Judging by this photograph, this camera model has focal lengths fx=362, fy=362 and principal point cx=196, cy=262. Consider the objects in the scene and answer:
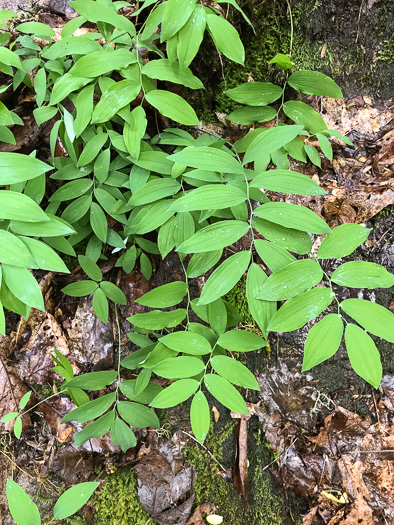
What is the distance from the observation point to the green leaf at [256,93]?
1697 millimetres

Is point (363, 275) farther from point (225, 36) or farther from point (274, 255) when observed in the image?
point (225, 36)

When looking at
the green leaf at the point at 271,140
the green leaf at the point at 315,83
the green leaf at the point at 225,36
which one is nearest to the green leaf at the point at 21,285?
the green leaf at the point at 271,140

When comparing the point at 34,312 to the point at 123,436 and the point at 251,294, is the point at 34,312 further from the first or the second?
the point at 251,294

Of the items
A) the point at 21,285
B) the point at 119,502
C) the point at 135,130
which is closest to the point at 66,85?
the point at 135,130

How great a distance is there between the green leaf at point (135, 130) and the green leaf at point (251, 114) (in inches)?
19.4

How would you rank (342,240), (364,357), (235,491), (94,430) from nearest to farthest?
(364,357) < (342,240) < (94,430) < (235,491)

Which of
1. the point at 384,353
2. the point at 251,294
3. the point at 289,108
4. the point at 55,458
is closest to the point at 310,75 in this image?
→ the point at 289,108

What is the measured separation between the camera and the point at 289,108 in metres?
1.74

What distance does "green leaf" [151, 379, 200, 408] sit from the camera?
1.33 metres

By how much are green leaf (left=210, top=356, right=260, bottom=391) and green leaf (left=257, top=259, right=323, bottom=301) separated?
1.07 ft

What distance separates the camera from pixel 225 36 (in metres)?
1.37

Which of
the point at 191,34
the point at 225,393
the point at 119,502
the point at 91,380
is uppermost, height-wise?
the point at 191,34

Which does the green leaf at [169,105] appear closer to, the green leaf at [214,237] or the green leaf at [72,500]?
the green leaf at [214,237]

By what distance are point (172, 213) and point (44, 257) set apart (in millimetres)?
538
